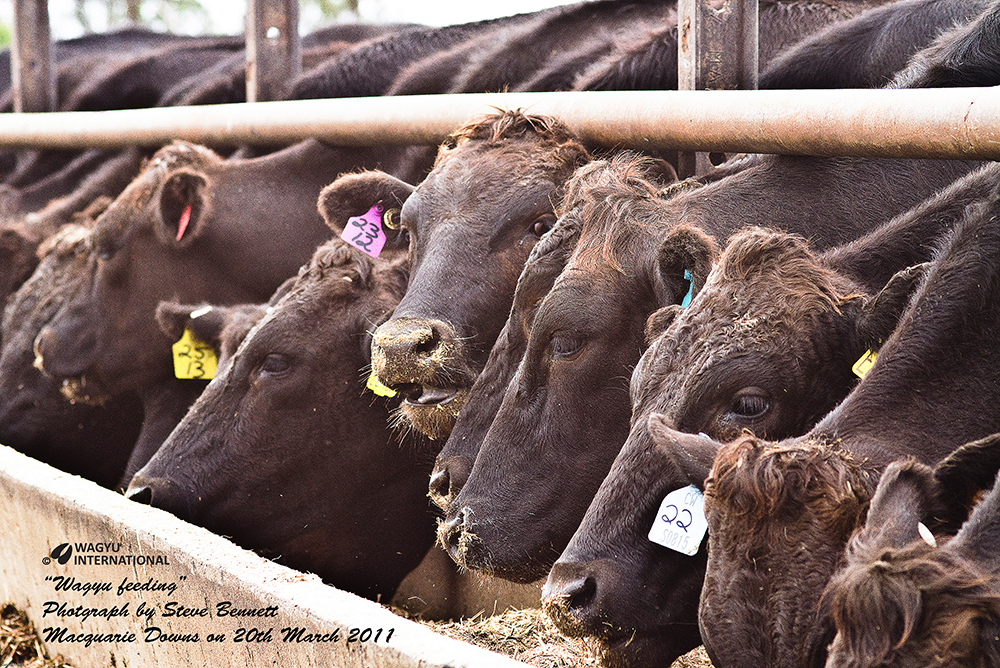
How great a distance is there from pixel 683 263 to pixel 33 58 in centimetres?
666

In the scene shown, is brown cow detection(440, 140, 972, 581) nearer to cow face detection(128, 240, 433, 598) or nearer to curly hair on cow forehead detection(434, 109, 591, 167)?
curly hair on cow forehead detection(434, 109, 591, 167)

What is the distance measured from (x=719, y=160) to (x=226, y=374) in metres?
2.06

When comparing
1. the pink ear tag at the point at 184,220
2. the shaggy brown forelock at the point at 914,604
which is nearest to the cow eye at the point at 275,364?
the pink ear tag at the point at 184,220

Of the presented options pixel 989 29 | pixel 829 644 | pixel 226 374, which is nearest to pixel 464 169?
pixel 226 374

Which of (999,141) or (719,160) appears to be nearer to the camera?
(999,141)

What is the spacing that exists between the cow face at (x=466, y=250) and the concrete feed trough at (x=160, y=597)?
0.77m

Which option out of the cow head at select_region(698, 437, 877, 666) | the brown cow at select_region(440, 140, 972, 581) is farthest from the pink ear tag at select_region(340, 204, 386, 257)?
the cow head at select_region(698, 437, 877, 666)

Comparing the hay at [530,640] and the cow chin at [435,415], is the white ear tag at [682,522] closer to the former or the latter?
the hay at [530,640]

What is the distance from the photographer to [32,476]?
406 cm

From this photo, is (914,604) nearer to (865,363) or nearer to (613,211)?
(865,363)

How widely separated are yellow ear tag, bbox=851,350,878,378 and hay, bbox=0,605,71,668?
8.92 ft

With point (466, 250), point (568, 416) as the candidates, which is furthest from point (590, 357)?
point (466, 250)

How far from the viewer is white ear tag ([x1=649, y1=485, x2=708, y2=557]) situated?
2.33 m

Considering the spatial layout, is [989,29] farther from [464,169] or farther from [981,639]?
[981,639]
